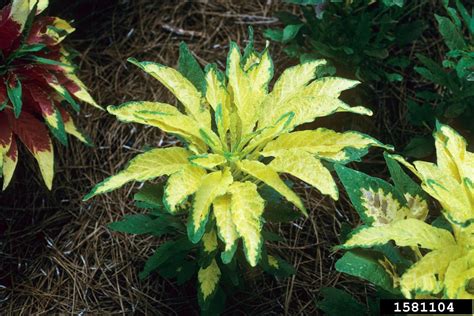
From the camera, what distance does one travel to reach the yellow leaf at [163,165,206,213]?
5.06ft

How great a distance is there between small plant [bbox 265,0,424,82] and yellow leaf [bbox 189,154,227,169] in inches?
36.2

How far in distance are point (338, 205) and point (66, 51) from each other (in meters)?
1.36

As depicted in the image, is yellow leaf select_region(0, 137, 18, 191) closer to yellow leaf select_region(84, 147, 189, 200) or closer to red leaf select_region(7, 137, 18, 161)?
red leaf select_region(7, 137, 18, 161)

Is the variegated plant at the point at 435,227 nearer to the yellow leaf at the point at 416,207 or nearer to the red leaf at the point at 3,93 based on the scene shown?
the yellow leaf at the point at 416,207

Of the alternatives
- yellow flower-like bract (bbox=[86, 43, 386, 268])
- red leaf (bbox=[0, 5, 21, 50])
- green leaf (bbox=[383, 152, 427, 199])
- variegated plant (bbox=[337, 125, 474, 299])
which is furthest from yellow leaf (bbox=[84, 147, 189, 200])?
red leaf (bbox=[0, 5, 21, 50])

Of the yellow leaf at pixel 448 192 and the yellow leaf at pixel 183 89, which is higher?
the yellow leaf at pixel 183 89

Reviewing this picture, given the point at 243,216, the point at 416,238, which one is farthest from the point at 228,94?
the point at 416,238

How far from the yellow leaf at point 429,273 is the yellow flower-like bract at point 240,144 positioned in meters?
0.29

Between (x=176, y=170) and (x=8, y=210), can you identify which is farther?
(x=8, y=210)

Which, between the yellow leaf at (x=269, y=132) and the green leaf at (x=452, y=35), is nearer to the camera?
the yellow leaf at (x=269, y=132)

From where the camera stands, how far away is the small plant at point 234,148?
5.18 feet

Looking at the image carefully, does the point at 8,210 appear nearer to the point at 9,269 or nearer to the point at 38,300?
the point at 9,269

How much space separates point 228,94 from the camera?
5.76ft

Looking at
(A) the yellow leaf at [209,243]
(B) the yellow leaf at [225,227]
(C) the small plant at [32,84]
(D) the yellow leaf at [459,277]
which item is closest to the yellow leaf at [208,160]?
(B) the yellow leaf at [225,227]
